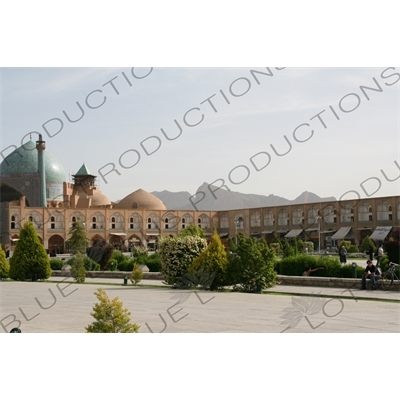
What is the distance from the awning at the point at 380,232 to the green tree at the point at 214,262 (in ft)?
98.6

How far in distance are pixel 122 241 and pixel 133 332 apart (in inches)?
2012

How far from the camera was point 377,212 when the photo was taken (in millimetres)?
44625

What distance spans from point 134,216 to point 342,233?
66.7ft

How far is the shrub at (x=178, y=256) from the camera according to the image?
47.0 ft

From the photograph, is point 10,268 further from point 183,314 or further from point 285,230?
point 285,230

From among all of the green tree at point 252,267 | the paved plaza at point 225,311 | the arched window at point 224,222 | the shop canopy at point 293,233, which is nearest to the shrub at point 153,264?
the paved plaza at point 225,311

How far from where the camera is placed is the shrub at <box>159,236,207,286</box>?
564 inches

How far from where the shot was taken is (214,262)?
13531mm

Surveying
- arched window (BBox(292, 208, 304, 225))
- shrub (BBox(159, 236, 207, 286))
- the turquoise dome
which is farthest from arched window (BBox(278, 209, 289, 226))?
shrub (BBox(159, 236, 207, 286))

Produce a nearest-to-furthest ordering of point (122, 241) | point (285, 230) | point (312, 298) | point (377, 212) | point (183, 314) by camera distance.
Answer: point (183, 314) → point (312, 298) → point (377, 212) → point (285, 230) → point (122, 241)

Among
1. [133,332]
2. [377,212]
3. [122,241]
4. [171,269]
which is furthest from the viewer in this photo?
[122,241]

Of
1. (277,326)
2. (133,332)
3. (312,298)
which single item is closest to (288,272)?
(312,298)

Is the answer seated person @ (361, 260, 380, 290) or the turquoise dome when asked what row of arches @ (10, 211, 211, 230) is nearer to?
the turquoise dome

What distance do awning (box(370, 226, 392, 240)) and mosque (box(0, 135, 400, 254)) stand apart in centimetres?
7
